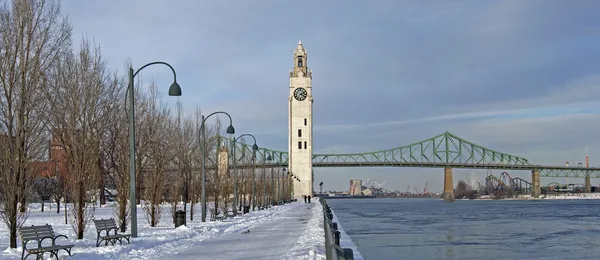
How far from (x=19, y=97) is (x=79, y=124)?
513 cm

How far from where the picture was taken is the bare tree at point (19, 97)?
19.7 meters

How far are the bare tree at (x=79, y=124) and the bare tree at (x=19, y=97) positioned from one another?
218 centimetres

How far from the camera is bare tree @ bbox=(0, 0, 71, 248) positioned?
19.7 meters

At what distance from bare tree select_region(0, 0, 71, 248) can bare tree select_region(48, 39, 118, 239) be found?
85.9 inches

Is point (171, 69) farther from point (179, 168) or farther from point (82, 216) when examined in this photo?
point (179, 168)

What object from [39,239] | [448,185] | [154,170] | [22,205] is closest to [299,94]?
[448,185]

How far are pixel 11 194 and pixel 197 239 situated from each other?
6.95 m

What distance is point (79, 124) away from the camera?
2519cm

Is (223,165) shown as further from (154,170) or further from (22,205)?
(22,205)

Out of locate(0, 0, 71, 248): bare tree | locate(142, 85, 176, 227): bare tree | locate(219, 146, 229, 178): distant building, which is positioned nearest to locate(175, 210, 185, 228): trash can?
locate(142, 85, 176, 227): bare tree

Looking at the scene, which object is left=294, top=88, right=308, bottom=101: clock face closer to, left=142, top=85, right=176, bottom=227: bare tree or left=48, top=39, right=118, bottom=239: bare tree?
left=142, top=85, right=176, bottom=227: bare tree

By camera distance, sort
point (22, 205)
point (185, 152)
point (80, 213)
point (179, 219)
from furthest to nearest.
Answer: point (185, 152), point (179, 219), point (80, 213), point (22, 205)

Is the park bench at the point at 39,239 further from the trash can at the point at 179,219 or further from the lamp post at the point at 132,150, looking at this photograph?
the trash can at the point at 179,219

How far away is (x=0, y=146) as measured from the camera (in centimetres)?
1988
